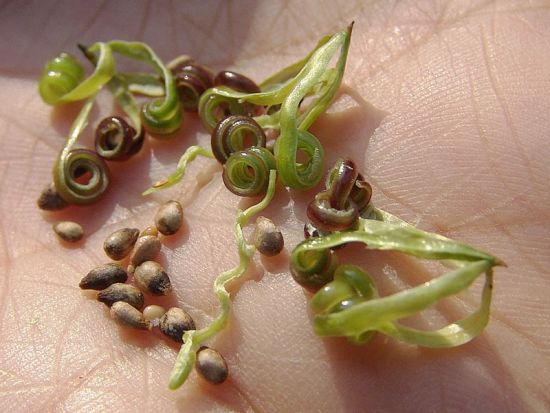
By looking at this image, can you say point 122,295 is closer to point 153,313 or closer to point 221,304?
point 153,313

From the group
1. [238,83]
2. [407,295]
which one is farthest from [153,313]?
[238,83]

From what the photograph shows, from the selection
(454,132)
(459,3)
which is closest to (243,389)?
(454,132)

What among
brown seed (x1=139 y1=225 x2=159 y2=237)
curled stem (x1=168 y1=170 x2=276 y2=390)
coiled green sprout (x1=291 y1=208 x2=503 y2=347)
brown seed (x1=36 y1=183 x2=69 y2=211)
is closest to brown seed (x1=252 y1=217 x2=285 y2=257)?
curled stem (x1=168 y1=170 x2=276 y2=390)

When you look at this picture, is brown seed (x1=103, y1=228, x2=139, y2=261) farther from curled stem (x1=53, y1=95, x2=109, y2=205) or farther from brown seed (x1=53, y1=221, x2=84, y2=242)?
curled stem (x1=53, y1=95, x2=109, y2=205)

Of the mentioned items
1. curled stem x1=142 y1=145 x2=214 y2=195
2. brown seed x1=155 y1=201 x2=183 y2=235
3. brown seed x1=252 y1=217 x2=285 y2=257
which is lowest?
brown seed x1=155 y1=201 x2=183 y2=235

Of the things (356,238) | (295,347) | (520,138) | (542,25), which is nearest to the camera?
(356,238)

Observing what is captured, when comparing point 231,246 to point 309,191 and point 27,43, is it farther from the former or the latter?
point 27,43

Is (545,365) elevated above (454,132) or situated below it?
below
